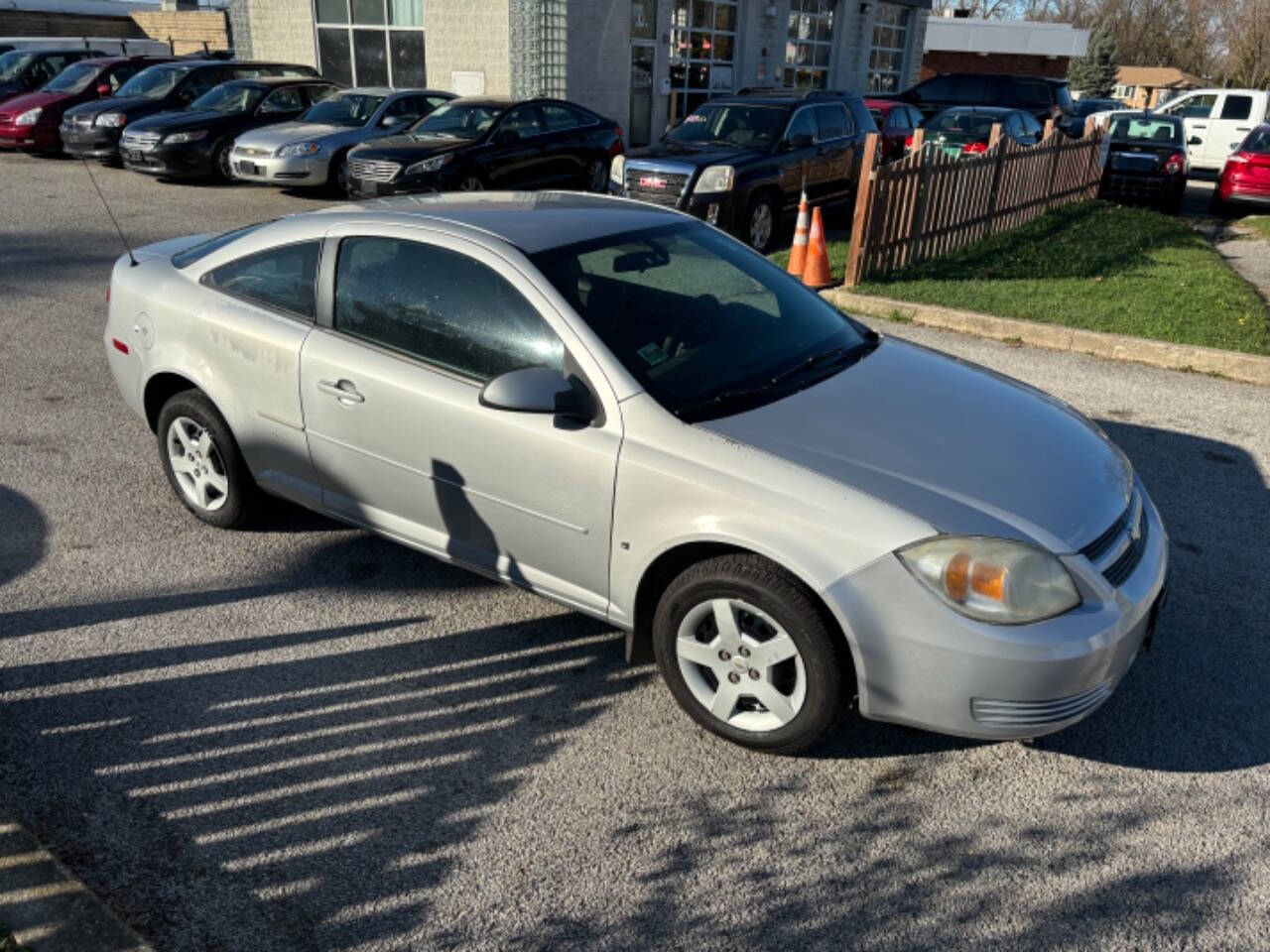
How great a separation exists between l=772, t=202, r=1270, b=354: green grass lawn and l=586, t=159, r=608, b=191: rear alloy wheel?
3.97m

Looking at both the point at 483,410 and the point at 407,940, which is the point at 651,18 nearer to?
the point at 483,410

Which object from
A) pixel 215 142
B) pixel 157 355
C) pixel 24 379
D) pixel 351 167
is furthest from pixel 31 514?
pixel 215 142

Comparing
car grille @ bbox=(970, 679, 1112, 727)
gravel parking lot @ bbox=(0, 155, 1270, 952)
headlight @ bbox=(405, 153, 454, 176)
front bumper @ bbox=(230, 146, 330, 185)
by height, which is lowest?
gravel parking lot @ bbox=(0, 155, 1270, 952)

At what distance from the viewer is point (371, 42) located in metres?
20.9

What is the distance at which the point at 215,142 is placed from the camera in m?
15.5

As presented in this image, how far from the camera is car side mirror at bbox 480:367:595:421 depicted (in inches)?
135

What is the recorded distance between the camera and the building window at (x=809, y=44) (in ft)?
79.4

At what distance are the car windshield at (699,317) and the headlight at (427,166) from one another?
8.64 meters

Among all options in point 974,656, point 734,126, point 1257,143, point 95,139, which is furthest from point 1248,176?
point 95,139

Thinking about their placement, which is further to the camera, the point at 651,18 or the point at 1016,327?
the point at 651,18

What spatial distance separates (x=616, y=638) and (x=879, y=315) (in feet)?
18.7

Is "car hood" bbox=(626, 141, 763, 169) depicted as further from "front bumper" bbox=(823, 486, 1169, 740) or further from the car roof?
"front bumper" bbox=(823, 486, 1169, 740)

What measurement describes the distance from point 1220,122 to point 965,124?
1033 centimetres

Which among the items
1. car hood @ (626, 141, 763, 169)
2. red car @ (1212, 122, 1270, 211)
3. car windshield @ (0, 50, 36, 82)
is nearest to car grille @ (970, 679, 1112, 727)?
car hood @ (626, 141, 763, 169)
